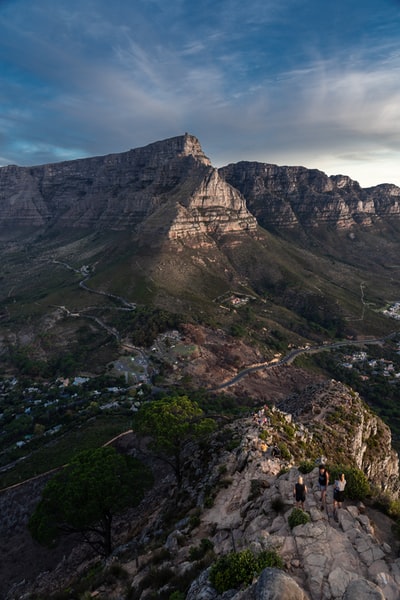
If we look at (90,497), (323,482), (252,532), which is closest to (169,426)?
(90,497)

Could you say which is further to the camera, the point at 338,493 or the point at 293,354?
the point at 293,354

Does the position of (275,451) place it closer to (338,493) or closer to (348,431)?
(338,493)

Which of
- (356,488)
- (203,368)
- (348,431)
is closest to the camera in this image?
(356,488)

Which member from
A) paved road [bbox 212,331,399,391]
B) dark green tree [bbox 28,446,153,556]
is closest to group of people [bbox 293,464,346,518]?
dark green tree [bbox 28,446,153,556]

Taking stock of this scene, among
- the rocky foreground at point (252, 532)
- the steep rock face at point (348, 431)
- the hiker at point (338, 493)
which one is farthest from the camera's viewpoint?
the steep rock face at point (348, 431)

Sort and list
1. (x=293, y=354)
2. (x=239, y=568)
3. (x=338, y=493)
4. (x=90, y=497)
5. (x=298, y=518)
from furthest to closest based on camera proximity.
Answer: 1. (x=293, y=354)
2. (x=90, y=497)
3. (x=338, y=493)
4. (x=298, y=518)
5. (x=239, y=568)

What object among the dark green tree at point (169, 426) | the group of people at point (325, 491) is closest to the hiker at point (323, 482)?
the group of people at point (325, 491)

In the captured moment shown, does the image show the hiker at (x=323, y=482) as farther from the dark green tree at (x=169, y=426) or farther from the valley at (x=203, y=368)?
the dark green tree at (x=169, y=426)
